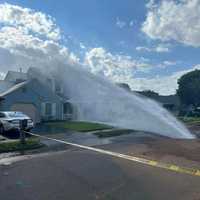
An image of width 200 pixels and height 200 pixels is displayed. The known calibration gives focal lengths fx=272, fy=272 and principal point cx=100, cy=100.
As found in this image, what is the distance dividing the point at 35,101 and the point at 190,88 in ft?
131

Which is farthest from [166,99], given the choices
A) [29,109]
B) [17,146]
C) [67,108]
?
[17,146]

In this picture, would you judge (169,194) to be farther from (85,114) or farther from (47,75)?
(47,75)

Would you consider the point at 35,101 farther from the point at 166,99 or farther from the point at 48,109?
the point at 166,99

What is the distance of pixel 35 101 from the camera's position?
2744 cm

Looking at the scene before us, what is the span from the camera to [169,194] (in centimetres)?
555

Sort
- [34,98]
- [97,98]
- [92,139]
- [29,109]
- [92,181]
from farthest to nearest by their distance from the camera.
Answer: [97,98] → [34,98] → [29,109] → [92,139] → [92,181]

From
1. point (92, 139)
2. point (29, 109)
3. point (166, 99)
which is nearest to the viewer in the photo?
point (92, 139)

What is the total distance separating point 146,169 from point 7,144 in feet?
22.1

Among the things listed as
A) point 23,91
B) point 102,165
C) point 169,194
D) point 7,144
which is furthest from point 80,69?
point 169,194

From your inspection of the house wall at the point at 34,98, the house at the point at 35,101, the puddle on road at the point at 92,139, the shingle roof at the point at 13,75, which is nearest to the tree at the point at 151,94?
the shingle roof at the point at 13,75

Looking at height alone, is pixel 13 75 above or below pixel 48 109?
above

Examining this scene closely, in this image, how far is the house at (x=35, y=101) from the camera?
25688mm

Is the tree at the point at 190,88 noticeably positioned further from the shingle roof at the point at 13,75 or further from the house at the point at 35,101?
the shingle roof at the point at 13,75

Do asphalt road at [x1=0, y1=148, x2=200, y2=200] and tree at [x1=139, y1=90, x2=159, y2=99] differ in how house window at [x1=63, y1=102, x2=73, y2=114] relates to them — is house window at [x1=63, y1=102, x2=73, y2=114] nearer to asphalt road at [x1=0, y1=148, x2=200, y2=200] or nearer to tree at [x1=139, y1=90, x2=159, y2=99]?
asphalt road at [x1=0, y1=148, x2=200, y2=200]
